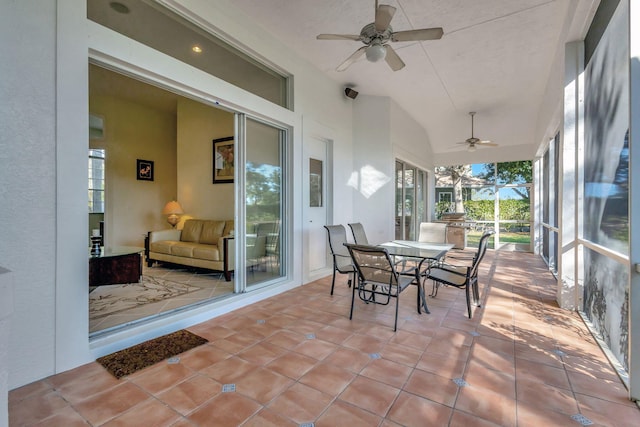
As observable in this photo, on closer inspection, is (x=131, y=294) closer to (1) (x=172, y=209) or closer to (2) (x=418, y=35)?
(1) (x=172, y=209)

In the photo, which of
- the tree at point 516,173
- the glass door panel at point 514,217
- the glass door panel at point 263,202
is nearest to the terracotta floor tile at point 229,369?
the glass door panel at point 263,202

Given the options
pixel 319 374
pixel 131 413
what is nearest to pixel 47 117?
pixel 131 413

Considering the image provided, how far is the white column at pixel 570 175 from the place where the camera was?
3.20 metres

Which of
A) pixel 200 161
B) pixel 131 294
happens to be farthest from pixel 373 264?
pixel 200 161

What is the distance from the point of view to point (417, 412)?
1.71 metres

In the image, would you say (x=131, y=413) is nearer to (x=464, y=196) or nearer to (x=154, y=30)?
(x=154, y=30)

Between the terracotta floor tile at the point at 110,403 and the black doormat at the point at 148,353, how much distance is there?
7.3 inches

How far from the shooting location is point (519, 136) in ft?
25.1

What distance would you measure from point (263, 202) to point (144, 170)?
4098 millimetres

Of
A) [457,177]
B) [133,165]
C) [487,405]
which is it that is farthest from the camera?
[457,177]

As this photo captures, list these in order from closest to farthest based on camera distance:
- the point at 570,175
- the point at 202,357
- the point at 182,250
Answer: the point at 202,357
the point at 570,175
the point at 182,250

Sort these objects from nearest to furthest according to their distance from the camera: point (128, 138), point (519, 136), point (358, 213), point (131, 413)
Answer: point (131, 413)
point (358, 213)
point (128, 138)
point (519, 136)

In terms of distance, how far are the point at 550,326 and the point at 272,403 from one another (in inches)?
113

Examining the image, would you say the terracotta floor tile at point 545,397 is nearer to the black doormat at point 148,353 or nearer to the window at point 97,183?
the black doormat at point 148,353
